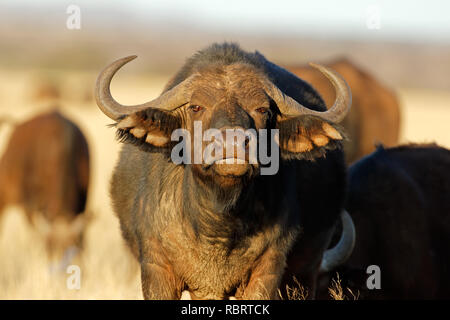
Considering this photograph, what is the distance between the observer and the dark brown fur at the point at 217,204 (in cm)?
584

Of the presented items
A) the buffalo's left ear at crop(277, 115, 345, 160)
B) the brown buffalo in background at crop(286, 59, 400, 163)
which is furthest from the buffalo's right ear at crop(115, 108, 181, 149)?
the brown buffalo in background at crop(286, 59, 400, 163)

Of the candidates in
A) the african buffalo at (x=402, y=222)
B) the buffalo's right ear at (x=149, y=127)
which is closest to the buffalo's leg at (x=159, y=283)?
the buffalo's right ear at (x=149, y=127)

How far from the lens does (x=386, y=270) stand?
A: 8211mm

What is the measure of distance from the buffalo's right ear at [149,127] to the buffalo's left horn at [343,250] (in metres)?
2.35

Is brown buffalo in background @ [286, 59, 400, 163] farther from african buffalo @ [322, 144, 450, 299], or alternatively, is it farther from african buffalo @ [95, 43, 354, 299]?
african buffalo @ [95, 43, 354, 299]

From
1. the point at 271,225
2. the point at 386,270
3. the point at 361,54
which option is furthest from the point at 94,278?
the point at 361,54

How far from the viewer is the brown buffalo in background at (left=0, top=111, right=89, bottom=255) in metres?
13.6

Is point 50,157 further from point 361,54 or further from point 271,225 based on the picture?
point 361,54

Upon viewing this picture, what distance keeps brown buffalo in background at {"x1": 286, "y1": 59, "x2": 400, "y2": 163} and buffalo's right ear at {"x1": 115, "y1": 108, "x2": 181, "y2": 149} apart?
7.68 metres

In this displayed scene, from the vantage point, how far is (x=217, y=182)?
572cm

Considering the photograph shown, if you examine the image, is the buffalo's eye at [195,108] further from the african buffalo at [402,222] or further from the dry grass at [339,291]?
the african buffalo at [402,222]

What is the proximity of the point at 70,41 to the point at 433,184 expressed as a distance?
131527mm

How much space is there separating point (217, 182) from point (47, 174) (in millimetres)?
8668

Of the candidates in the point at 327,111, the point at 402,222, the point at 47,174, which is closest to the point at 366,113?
the point at 47,174
